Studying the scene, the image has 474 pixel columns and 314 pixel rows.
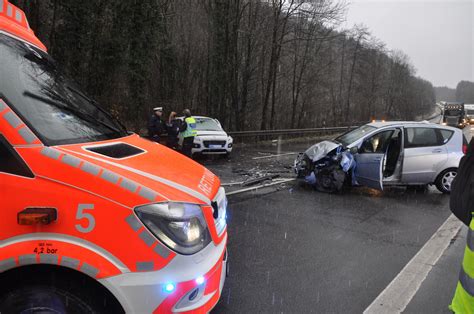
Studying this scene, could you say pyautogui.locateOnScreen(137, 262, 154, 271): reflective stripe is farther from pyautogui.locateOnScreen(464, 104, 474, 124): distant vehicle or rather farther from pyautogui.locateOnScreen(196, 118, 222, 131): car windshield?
pyautogui.locateOnScreen(464, 104, 474, 124): distant vehicle

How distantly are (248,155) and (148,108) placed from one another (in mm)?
6668

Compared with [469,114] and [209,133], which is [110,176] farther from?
[469,114]

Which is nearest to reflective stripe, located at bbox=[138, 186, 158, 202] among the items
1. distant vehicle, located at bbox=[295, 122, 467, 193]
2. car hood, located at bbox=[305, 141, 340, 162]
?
distant vehicle, located at bbox=[295, 122, 467, 193]

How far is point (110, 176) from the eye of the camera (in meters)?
2.34

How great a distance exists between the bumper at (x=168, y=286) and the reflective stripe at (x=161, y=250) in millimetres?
59

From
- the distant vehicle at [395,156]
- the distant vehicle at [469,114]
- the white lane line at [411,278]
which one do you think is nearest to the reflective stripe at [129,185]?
the white lane line at [411,278]

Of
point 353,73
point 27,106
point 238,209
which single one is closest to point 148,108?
point 238,209

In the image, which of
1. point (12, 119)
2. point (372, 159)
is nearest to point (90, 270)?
point (12, 119)

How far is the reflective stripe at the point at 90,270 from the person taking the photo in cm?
221

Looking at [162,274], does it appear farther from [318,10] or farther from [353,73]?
[353,73]

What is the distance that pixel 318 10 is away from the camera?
86.2ft

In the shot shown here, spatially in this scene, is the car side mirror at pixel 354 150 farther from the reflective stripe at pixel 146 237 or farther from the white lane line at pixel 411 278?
the reflective stripe at pixel 146 237

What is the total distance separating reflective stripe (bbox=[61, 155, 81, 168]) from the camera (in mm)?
2285

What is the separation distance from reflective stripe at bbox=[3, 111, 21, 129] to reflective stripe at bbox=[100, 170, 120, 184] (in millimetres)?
597
